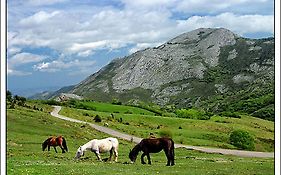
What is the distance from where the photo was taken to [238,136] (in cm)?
4050

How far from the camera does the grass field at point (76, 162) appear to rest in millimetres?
12945

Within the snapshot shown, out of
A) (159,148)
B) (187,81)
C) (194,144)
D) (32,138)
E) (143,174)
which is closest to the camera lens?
(143,174)

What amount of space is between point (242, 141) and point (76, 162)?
26.8 metres

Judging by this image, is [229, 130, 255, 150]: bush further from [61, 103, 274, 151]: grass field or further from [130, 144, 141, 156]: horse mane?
[130, 144, 141, 156]: horse mane

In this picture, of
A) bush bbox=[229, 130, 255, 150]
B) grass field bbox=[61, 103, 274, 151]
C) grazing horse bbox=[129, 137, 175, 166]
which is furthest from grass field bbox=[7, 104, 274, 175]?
bush bbox=[229, 130, 255, 150]

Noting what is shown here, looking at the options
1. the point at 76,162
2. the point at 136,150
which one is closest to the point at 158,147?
the point at 136,150

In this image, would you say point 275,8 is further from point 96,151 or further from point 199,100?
point 199,100

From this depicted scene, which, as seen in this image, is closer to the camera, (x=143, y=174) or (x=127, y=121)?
(x=143, y=174)

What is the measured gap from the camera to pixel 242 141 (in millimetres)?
39406

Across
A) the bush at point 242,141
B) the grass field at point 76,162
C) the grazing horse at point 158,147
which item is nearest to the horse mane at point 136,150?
the grazing horse at point 158,147

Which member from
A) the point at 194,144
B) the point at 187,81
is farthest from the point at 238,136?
the point at 187,81

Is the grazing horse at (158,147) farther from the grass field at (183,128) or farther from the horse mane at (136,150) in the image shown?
the grass field at (183,128)

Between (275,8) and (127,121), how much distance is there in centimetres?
4596

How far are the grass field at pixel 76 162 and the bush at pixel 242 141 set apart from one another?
11674 mm
